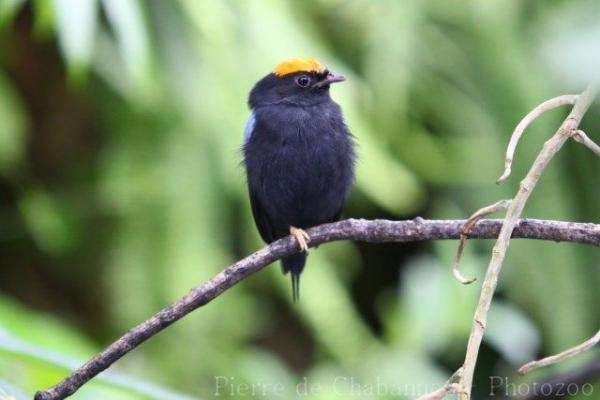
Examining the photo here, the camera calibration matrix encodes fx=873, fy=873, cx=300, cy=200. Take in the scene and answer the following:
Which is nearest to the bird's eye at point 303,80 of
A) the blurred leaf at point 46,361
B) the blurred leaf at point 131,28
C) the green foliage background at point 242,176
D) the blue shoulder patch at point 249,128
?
the blue shoulder patch at point 249,128

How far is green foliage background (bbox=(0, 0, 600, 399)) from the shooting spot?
11.5 feet

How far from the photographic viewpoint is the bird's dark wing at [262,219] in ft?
9.57

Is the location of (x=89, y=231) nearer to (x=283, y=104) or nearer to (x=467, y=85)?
(x=283, y=104)

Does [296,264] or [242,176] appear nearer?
[296,264]

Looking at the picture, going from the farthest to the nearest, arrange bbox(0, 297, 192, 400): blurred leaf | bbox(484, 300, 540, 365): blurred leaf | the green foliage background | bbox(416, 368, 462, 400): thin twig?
the green foliage background, bbox(484, 300, 540, 365): blurred leaf, bbox(0, 297, 192, 400): blurred leaf, bbox(416, 368, 462, 400): thin twig

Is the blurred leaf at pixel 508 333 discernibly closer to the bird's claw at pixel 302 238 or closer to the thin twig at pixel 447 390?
the bird's claw at pixel 302 238

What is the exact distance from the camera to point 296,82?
3006mm

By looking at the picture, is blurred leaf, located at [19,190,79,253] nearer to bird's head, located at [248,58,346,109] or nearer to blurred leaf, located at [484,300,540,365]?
bird's head, located at [248,58,346,109]

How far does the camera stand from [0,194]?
4230 mm

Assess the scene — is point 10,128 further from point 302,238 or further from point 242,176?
point 302,238

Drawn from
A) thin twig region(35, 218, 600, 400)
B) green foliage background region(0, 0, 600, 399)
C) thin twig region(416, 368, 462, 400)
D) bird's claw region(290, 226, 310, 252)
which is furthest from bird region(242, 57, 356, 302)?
thin twig region(416, 368, 462, 400)

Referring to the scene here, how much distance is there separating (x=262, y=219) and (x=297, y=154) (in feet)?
1.22

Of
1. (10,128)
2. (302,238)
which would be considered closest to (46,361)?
(302,238)

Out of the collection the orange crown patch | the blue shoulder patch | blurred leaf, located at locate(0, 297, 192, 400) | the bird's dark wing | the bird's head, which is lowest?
blurred leaf, located at locate(0, 297, 192, 400)
